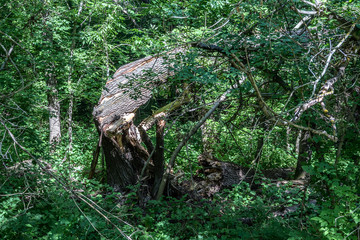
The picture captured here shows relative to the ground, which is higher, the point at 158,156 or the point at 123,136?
the point at 123,136

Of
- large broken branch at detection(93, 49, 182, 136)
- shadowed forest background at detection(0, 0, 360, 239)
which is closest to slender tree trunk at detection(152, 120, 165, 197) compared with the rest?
shadowed forest background at detection(0, 0, 360, 239)

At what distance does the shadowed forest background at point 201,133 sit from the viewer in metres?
2.88

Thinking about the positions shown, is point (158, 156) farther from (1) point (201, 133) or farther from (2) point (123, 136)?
(1) point (201, 133)

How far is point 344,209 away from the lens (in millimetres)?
2572

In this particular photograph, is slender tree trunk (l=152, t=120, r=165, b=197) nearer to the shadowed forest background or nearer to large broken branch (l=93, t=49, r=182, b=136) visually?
the shadowed forest background

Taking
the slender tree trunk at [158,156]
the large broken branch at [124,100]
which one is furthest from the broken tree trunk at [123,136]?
the slender tree trunk at [158,156]

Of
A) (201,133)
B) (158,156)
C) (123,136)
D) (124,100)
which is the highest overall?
(124,100)

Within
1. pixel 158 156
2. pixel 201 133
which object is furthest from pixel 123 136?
pixel 201 133

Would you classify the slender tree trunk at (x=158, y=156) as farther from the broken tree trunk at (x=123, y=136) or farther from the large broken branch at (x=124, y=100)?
the large broken branch at (x=124, y=100)

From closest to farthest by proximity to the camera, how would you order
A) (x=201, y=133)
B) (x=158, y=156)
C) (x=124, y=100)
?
(x=158, y=156) → (x=124, y=100) → (x=201, y=133)

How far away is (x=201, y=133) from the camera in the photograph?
7.05 meters

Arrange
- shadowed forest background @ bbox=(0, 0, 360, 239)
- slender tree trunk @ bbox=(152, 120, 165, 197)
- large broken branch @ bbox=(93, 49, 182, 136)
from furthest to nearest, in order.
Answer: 1. slender tree trunk @ bbox=(152, 120, 165, 197)
2. large broken branch @ bbox=(93, 49, 182, 136)
3. shadowed forest background @ bbox=(0, 0, 360, 239)

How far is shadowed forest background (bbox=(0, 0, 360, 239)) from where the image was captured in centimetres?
288

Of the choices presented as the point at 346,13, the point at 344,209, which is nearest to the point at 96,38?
the point at 346,13
